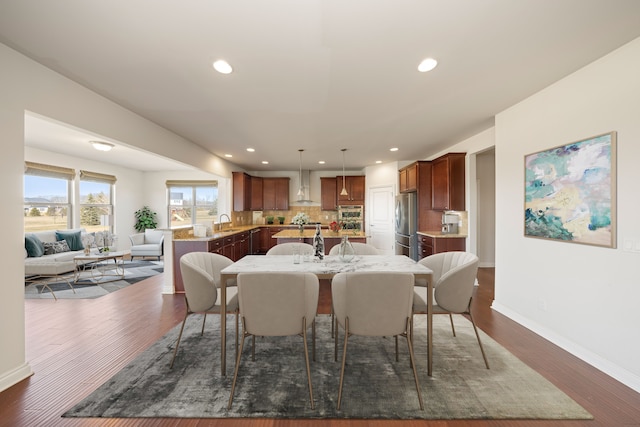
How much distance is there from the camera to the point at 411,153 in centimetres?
601

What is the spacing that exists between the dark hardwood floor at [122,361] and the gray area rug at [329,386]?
6cm

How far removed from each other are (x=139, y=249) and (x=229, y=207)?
2590 millimetres

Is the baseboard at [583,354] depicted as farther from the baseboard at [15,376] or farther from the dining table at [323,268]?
the baseboard at [15,376]

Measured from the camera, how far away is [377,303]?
74.6 inches

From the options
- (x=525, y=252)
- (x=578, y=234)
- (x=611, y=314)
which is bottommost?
(x=611, y=314)

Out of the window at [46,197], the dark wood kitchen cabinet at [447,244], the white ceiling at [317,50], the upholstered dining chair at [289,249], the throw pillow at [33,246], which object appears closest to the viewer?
the white ceiling at [317,50]

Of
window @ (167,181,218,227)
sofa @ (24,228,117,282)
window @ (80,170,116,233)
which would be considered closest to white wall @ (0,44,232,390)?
sofa @ (24,228,117,282)

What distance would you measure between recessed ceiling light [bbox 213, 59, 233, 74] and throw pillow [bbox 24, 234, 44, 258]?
5686 millimetres

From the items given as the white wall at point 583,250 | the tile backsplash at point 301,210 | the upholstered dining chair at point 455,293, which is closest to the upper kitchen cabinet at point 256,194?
the tile backsplash at point 301,210

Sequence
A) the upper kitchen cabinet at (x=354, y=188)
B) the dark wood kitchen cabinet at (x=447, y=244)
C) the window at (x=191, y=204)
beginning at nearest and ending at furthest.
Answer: the dark wood kitchen cabinet at (x=447, y=244)
the upper kitchen cabinet at (x=354, y=188)
the window at (x=191, y=204)

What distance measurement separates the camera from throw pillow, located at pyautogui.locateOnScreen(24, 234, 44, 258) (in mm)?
5238

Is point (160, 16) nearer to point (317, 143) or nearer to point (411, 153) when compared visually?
point (317, 143)

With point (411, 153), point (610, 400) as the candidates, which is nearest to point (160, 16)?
point (610, 400)

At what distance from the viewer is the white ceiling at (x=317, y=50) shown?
5.54ft
